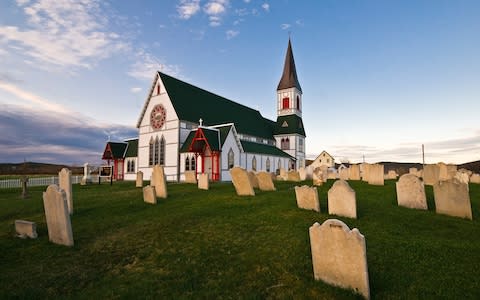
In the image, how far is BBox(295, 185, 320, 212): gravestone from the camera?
364 inches

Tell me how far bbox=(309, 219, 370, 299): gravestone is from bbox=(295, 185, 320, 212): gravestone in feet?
14.1

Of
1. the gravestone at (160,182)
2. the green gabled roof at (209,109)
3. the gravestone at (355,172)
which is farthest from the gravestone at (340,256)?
the green gabled roof at (209,109)

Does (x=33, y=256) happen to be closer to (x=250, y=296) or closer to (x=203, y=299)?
(x=203, y=299)

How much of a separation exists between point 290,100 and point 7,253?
50194mm

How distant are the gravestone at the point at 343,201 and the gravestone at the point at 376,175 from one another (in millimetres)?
10297

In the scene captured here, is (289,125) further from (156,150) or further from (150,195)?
(150,195)

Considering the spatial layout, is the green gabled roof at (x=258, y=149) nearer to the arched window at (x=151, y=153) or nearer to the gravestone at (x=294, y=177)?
the arched window at (x=151, y=153)

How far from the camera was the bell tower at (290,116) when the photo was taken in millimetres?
49188

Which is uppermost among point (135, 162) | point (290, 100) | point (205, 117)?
point (290, 100)

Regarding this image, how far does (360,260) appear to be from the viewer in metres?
4.54

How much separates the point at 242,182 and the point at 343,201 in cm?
578

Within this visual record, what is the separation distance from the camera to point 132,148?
37.2 meters

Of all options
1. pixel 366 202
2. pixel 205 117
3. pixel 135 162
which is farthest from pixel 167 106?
pixel 366 202

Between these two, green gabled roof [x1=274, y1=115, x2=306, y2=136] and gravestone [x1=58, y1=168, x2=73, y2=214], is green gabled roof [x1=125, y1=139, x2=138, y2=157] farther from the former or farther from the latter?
gravestone [x1=58, y1=168, x2=73, y2=214]
